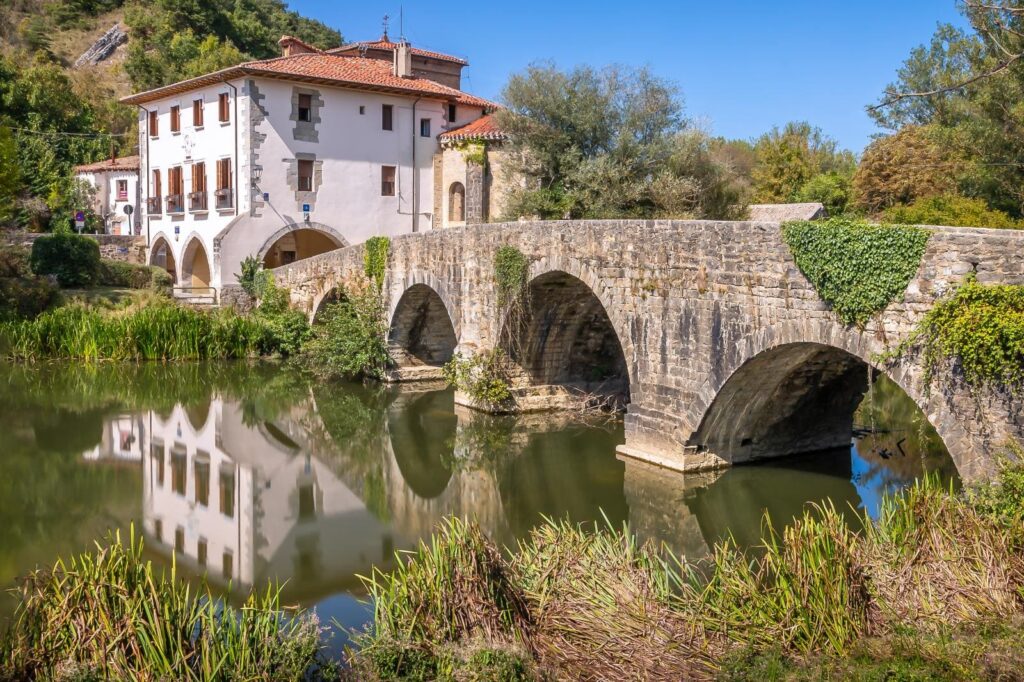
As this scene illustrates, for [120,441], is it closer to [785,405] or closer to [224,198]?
[785,405]

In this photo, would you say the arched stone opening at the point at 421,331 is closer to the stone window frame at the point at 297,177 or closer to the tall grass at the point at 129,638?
the stone window frame at the point at 297,177

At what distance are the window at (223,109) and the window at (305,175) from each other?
256 cm

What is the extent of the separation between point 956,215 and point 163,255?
29.2 meters

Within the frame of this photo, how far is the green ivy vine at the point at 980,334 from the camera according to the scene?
9.12 metres

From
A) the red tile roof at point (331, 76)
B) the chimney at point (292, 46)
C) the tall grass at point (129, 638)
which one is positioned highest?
the chimney at point (292, 46)

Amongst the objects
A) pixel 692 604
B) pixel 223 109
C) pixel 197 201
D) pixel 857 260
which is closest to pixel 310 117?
pixel 223 109

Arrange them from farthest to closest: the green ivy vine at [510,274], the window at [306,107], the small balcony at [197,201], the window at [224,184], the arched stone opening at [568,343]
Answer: the small balcony at [197,201]
the window at [306,107]
the window at [224,184]
the arched stone opening at [568,343]
the green ivy vine at [510,274]

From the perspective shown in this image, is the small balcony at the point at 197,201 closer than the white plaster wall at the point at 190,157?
No

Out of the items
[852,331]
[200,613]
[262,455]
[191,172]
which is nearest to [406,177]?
[191,172]

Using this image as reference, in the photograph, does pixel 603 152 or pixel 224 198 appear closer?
pixel 603 152

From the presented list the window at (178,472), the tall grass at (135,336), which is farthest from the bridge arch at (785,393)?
the tall grass at (135,336)

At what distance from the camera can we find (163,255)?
37.3 meters

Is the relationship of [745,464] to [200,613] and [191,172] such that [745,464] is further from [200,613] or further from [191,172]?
[191,172]

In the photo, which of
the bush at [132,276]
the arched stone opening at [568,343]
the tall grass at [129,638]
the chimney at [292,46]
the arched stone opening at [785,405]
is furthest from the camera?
the chimney at [292,46]
